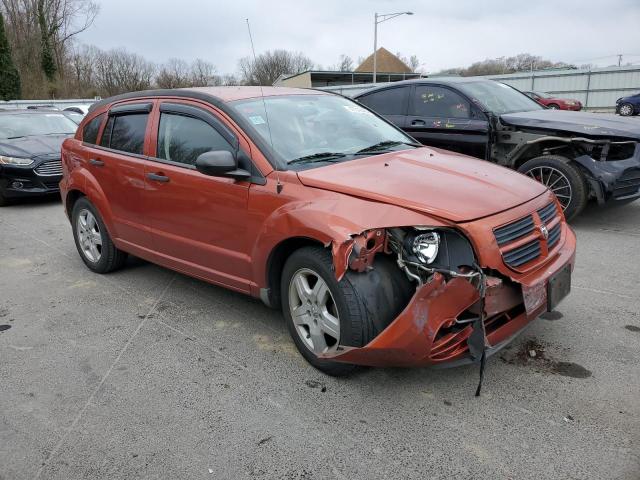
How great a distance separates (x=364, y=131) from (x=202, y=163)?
1417 mm

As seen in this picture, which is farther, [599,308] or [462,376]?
[599,308]

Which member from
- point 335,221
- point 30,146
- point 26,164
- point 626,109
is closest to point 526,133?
point 335,221

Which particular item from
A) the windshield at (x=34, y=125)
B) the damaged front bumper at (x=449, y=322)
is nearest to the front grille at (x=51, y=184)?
the windshield at (x=34, y=125)

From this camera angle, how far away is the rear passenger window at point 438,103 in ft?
22.7

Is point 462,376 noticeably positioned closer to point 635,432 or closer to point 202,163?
point 635,432

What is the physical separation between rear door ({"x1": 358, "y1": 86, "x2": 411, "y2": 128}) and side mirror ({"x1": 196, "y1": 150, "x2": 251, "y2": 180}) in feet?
14.9

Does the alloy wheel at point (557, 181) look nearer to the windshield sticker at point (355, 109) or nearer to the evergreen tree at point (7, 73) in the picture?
the windshield sticker at point (355, 109)

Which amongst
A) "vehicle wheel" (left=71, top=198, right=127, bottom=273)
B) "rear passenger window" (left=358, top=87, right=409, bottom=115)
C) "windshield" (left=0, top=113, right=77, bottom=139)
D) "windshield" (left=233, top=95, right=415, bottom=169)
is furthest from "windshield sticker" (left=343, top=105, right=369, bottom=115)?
"windshield" (left=0, top=113, right=77, bottom=139)

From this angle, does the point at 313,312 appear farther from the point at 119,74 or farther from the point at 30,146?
the point at 119,74

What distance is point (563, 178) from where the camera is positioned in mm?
6121

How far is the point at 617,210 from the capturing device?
22.7 feet

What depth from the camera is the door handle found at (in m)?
4.05

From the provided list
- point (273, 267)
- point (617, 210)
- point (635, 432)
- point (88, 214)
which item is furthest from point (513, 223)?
point (617, 210)

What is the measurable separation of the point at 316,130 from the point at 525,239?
1716 mm
